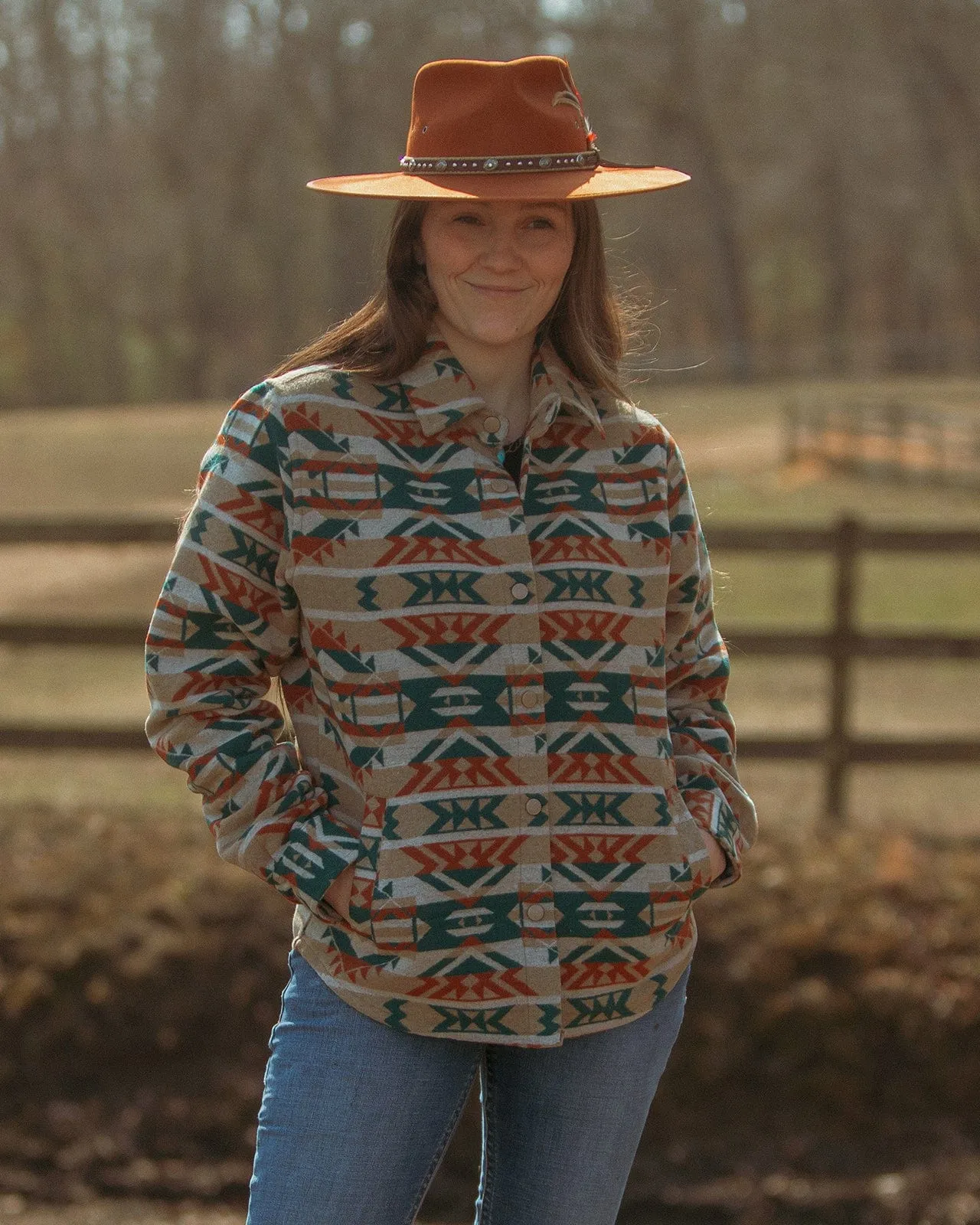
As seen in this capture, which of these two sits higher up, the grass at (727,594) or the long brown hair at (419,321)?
the long brown hair at (419,321)

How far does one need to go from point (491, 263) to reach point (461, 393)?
156 millimetres

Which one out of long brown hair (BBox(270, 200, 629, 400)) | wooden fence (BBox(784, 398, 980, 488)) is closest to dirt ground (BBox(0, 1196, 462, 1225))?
long brown hair (BBox(270, 200, 629, 400))

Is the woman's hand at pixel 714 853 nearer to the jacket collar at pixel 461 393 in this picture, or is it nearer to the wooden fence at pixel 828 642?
the jacket collar at pixel 461 393

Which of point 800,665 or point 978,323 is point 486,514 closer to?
point 800,665

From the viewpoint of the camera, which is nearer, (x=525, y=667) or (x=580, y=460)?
(x=525, y=667)

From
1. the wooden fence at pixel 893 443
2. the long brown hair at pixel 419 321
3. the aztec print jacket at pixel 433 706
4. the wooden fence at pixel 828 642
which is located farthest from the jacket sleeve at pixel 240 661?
the wooden fence at pixel 893 443

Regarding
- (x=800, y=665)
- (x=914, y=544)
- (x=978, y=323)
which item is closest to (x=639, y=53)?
(x=978, y=323)

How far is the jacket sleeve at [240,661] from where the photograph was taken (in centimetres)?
163

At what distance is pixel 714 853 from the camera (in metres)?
1.75

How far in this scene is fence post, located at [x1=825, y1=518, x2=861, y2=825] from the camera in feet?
17.1

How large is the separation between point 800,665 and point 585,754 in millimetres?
8432

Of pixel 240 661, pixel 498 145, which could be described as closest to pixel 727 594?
pixel 498 145

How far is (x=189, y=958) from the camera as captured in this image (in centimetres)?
388

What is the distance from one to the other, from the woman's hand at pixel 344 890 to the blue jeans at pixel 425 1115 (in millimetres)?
103
